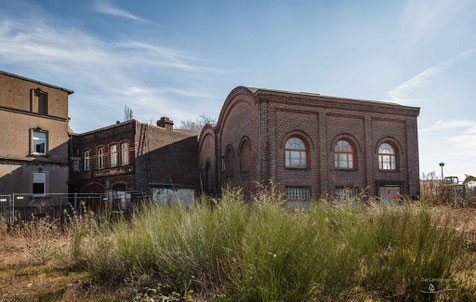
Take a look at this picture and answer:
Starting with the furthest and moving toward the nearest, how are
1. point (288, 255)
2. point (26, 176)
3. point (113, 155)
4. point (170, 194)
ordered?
1. point (113, 155)
2. point (170, 194)
3. point (26, 176)
4. point (288, 255)

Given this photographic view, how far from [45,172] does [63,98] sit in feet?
18.3

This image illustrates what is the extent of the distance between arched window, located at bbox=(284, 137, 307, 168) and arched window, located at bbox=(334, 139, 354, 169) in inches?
84.2

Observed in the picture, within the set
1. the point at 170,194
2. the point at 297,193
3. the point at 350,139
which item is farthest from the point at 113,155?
the point at 350,139

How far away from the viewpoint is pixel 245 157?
758 inches

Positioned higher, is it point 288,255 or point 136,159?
point 136,159

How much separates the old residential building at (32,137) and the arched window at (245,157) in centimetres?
1233

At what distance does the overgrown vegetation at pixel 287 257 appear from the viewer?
3.84m

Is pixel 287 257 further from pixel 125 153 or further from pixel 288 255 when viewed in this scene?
pixel 125 153

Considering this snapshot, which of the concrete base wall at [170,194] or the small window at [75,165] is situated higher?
the small window at [75,165]

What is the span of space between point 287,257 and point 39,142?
2270 cm

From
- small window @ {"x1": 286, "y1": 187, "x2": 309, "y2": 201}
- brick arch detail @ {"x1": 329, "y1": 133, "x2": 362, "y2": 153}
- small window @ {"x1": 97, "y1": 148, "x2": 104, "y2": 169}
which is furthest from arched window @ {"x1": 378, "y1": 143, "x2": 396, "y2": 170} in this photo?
small window @ {"x1": 97, "y1": 148, "x2": 104, "y2": 169}

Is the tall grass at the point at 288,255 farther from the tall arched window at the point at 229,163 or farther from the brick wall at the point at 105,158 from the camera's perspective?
the brick wall at the point at 105,158

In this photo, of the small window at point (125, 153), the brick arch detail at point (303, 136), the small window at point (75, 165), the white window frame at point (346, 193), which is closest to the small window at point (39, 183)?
the small window at point (75, 165)

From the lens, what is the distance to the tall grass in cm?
382
